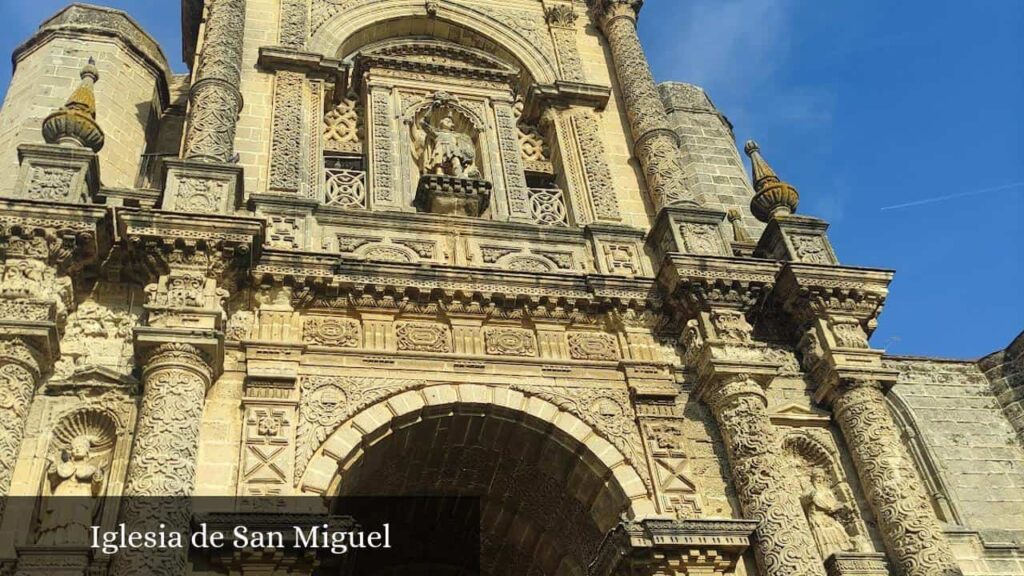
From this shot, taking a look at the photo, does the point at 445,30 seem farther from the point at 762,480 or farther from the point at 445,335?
the point at 762,480

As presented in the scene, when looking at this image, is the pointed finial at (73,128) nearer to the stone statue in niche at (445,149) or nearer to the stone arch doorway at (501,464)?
the stone statue in niche at (445,149)

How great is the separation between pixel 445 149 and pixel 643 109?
2.80 meters

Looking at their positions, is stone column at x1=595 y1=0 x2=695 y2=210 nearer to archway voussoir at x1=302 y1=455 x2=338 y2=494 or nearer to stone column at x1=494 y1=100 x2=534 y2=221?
stone column at x1=494 y1=100 x2=534 y2=221

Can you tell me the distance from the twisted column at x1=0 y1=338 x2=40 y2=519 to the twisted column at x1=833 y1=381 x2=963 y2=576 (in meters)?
7.55

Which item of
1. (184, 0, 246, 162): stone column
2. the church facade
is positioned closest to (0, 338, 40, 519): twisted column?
the church facade

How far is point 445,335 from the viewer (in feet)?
32.5

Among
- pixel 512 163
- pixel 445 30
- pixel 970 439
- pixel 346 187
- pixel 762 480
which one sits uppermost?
pixel 445 30

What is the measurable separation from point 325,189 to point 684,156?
21.3ft

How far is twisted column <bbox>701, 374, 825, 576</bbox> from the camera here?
8500mm

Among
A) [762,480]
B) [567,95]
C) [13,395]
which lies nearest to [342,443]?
[13,395]

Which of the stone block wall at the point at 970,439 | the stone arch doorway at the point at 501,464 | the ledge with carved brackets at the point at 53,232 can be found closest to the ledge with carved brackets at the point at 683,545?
the stone arch doorway at the point at 501,464

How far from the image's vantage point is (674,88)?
17.2 meters

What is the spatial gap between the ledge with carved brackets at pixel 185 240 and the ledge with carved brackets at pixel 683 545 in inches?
174

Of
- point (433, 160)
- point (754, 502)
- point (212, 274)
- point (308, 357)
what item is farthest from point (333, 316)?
point (754, 502)
